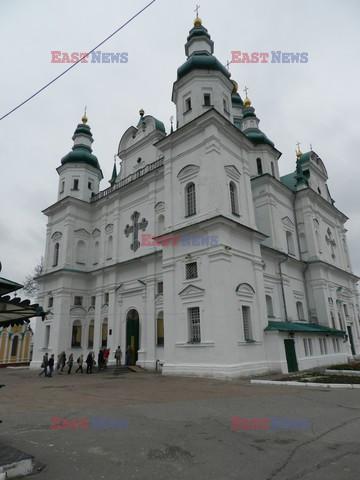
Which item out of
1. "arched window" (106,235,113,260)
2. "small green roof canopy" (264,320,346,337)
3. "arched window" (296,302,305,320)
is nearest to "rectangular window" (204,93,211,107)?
"arched window" (106,235,113,260)

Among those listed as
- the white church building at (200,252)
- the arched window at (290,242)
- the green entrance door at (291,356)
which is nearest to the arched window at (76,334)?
the white church building at (200,252)

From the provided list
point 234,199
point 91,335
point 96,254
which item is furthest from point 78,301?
point 234,199


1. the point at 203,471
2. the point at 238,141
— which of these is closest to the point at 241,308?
the point at 238,141

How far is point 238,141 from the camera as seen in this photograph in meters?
21.4

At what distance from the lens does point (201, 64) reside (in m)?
22.5

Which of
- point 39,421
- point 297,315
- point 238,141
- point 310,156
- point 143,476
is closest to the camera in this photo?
point 143,476

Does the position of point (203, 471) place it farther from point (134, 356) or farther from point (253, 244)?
point (134, 356)

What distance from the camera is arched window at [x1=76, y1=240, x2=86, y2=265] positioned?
28.1 m

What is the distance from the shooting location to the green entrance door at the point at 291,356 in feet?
60.3

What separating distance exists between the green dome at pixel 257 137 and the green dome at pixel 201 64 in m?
7.84

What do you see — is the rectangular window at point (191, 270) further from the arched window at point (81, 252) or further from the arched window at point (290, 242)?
the arched window at point (81, 252)

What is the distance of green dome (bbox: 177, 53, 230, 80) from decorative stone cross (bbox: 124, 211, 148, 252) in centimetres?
998

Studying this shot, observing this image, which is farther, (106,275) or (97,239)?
(97,239)

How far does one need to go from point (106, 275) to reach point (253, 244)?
1158cm
